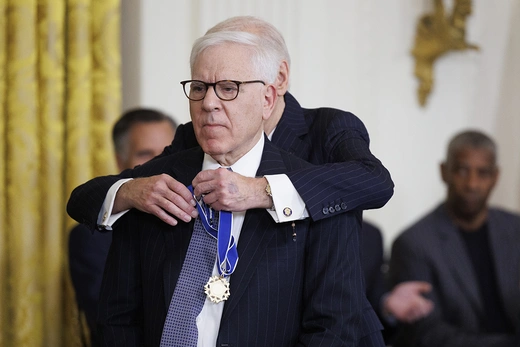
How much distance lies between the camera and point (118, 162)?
4121mm

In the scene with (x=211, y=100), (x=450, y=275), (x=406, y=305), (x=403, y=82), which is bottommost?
(x=406, y=305)

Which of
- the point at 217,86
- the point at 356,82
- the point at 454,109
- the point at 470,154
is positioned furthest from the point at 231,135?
the point at 454,109

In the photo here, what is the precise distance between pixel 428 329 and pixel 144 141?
1.83 m

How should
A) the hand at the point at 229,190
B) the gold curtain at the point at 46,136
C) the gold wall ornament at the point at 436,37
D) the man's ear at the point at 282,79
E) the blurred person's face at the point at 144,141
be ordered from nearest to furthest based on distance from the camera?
the hand at the point at 229,190, the man's ear at the point at 282,79, the blurred person's face at the point at 144,141, the gold curtain at the point at 46,136, the gold wall ornament at the point at 436,37

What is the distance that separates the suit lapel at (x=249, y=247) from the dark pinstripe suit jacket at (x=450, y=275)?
2440mm

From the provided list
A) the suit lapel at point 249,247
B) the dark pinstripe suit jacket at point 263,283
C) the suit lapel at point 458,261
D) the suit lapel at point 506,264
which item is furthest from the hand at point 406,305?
the suit lapel at point 249,247

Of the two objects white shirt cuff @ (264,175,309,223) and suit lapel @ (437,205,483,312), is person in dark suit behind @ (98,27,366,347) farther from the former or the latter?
suit lapel @ (437,205,483,312)

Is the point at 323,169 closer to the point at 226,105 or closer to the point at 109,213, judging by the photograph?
the point at 226,105

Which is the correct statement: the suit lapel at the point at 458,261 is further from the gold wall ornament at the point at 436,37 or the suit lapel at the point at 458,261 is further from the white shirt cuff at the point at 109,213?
the white shirt cuff at the point at 109,213

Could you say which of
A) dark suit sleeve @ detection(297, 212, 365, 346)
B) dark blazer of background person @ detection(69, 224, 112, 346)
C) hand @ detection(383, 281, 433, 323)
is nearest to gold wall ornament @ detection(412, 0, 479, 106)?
hand @ detection(383, 281, 433, 323)

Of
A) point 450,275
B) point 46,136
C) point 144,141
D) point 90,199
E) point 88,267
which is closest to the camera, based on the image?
point 90,199

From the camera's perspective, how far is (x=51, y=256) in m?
4.28

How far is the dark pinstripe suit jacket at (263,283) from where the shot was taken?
2.19 metres

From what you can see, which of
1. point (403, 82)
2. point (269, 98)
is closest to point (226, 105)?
point (269, 98)
